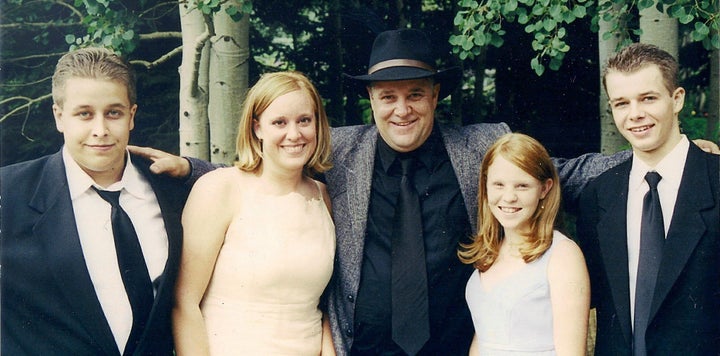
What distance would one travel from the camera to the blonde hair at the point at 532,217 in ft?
11.0

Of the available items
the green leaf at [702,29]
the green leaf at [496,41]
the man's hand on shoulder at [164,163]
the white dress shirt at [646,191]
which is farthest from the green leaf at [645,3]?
the man's hand on shoulder at [164,163]

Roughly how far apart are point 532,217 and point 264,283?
1.28m

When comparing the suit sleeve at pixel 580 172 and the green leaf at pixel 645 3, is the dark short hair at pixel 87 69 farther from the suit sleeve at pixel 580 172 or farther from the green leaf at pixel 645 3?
the green leaf at pixel 645 3

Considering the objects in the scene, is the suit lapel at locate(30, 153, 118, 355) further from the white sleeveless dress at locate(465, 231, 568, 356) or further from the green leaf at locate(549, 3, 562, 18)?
the green leaf at locate(549, 3, 562, 18)

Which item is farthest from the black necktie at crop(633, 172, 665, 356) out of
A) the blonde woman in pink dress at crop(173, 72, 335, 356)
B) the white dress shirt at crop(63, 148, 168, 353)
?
the white dress shirt at crop(63, 148, 168, 353)

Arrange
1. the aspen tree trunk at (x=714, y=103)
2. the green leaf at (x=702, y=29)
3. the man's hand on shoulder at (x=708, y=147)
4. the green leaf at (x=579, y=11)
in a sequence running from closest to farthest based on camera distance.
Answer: the man's hand on shoulder at (x=708, y=147), the green leaf at (x=702, y=29), the green leaf at (x=579, y=11), the aspen tree trunk at (x=714, y=103)

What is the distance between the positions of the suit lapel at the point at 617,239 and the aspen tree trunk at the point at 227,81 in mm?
2350

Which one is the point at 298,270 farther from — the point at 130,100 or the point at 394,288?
the point at 130,100

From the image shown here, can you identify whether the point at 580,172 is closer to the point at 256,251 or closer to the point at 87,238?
the point at 256,251

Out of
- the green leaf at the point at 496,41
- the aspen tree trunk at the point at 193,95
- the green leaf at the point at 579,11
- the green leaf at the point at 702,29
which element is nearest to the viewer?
the green leaf at the point at 702,29

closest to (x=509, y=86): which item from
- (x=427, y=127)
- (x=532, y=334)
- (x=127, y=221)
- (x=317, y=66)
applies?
(x=317, y=66)

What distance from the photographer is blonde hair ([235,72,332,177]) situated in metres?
3.38

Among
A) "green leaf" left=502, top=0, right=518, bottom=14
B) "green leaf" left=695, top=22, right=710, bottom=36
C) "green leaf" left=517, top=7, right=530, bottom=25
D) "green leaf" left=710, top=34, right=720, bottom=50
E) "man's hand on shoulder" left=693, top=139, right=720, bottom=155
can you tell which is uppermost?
"green leaf" left=502, top=0, right=518, bottom=14

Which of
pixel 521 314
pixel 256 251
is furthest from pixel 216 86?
pixel 521 314
